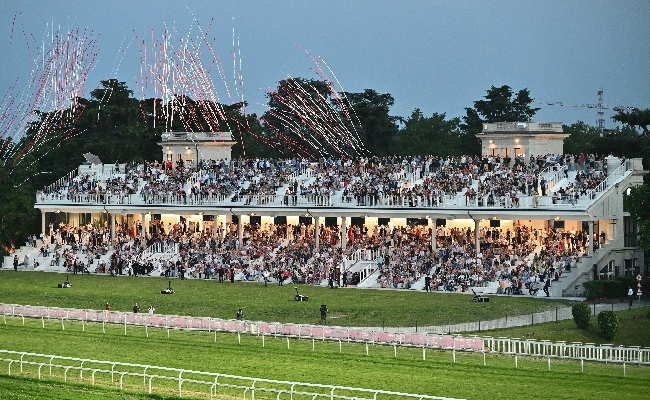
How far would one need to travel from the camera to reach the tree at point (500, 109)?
102 meters

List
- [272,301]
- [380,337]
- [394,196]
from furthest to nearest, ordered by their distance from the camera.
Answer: [394,196]
[272,301]
[380,337]

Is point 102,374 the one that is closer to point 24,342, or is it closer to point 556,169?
point 24,342

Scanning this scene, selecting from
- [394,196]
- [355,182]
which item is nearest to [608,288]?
[394,196]

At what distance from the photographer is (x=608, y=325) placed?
135 ft

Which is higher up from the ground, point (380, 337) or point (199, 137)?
point (199, 137)

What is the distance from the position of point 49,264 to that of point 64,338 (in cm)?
3312

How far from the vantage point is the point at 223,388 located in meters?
31.2

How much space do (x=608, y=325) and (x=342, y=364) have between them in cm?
1158

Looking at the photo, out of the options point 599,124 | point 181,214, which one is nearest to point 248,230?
point 181,214

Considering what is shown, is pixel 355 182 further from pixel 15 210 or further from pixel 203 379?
pixel 203 379

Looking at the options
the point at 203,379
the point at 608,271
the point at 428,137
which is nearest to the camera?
the point at 203,379

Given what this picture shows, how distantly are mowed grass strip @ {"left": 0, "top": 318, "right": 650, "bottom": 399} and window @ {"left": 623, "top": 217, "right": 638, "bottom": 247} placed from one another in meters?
25.6

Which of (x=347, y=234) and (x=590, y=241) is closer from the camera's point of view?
(x=590, y=241)

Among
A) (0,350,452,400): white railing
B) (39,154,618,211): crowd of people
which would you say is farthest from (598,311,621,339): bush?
(39,154,618,211): crowd of people
